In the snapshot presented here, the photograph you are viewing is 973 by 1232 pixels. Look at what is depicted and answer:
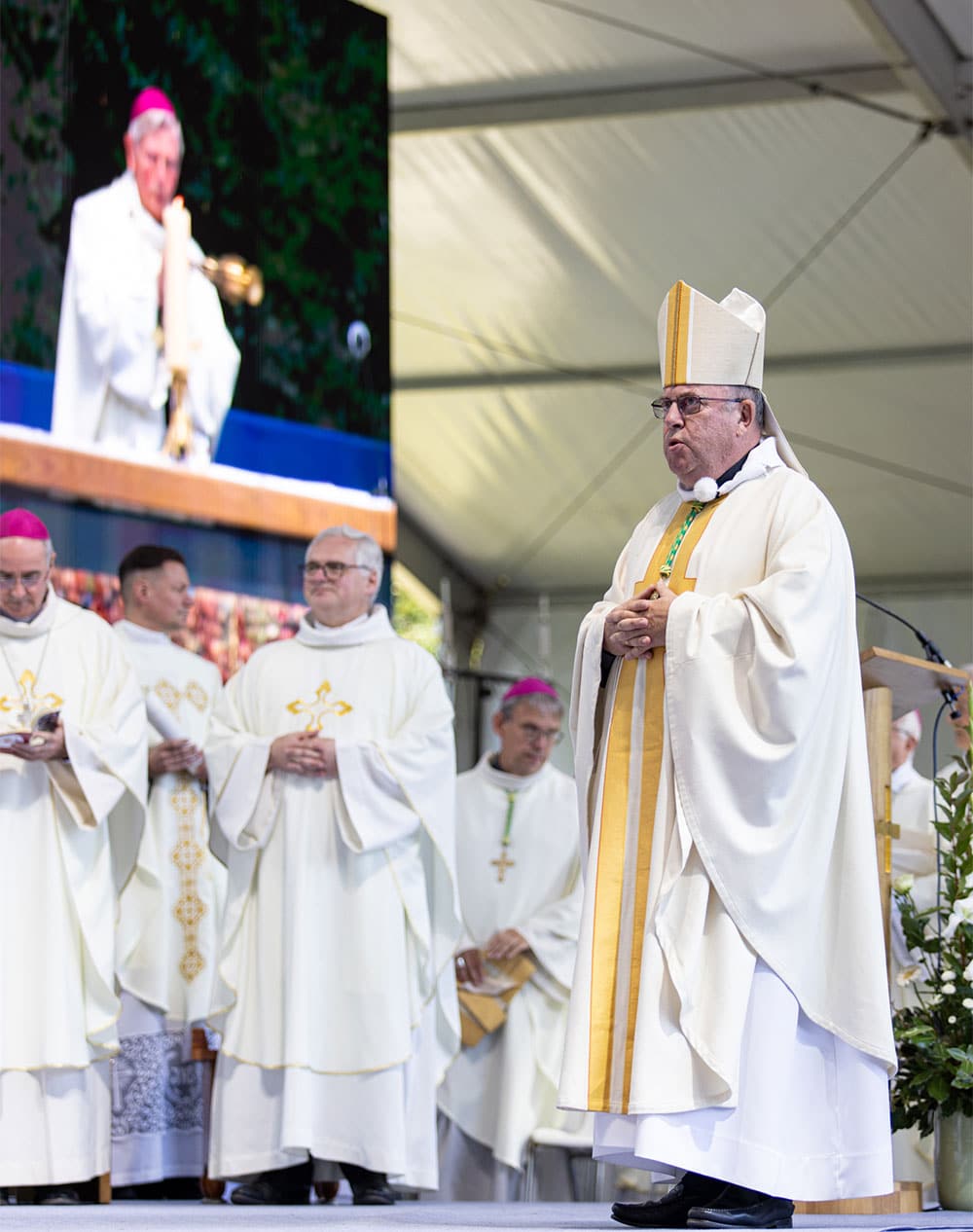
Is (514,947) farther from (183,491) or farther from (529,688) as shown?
(183,491)

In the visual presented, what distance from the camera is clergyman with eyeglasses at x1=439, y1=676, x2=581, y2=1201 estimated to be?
29.9 feet

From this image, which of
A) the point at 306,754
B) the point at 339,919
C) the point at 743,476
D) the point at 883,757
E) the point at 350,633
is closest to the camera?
the point at 743,476

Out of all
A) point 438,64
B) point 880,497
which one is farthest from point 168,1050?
point 880,497

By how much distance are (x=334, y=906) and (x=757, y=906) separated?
8.95ft

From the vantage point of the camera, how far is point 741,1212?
4.70 metres

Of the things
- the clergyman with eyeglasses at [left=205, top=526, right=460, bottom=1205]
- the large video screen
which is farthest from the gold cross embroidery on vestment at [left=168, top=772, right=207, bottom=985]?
the large video screen

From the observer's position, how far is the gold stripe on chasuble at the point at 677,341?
17.4ft

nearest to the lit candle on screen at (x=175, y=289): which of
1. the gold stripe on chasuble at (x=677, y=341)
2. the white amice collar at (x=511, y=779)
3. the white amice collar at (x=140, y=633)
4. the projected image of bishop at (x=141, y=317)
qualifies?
the projected image of bishop at (x=141, y=317)

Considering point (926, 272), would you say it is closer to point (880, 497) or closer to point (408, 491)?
point (880, 497)

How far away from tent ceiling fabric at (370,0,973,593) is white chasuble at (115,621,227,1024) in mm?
4979

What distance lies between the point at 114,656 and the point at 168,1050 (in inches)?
74.6

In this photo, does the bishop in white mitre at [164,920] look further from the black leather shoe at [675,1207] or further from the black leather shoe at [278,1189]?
the black leather shoe at [675,1207]

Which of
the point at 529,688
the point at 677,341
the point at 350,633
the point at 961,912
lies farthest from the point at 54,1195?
the point at 677,341

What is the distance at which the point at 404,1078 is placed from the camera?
7227 millimetres
